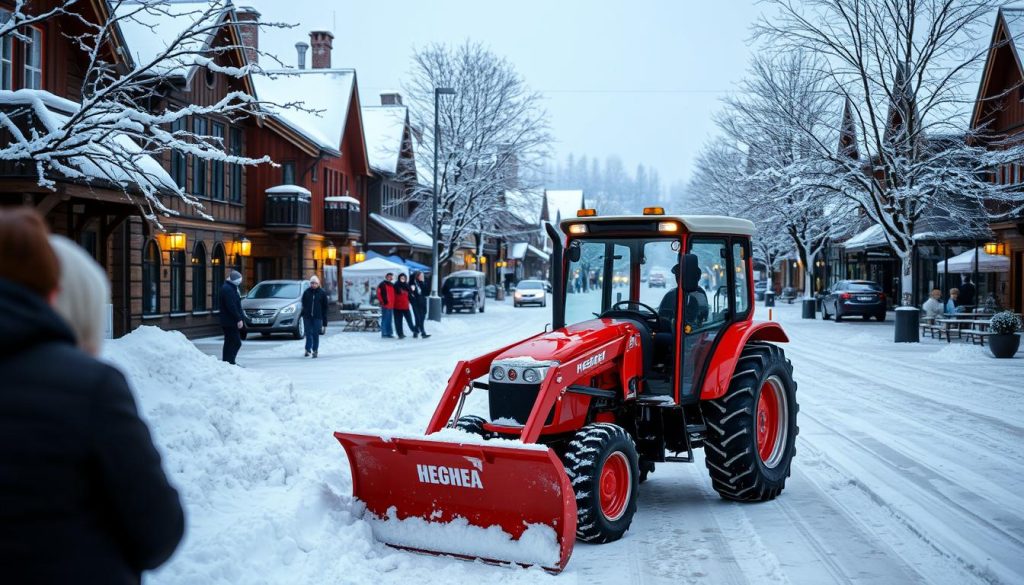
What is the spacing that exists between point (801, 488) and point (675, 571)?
9.65ft

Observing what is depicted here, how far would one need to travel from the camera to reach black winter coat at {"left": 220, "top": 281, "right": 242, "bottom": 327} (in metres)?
16.7

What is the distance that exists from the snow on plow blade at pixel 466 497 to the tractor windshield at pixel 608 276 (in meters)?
2.41

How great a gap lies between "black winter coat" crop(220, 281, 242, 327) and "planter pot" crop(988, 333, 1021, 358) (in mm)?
16035

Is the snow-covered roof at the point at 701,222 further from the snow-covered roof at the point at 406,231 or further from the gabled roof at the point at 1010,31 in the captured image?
the snow-covered roof at the point at 406,231

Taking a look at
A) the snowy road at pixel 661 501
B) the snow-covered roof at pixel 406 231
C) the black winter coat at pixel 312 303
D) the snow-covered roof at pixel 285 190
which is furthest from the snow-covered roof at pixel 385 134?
the snowy road at pixel 661 501

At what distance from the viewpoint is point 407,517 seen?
6.59m

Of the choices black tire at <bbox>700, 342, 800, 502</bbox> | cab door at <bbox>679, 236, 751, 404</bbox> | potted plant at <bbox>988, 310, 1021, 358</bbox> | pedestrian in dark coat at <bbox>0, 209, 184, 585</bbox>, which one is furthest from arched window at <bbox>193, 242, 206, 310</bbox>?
pedestrian in dark coat at <bbox>0, 209, 184, 585</bbox>

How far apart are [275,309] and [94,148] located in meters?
17.9

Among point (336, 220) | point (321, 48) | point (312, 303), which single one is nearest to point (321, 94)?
point (336, 220)

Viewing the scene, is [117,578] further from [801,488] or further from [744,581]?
[801,488]

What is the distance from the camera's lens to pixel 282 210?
3428cm

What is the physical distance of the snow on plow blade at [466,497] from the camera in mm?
6102

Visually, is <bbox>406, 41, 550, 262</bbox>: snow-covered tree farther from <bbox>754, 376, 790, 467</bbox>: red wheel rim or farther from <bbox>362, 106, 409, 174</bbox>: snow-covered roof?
<bbox>754, 376, 790, 467</bbox>: red wheel rim

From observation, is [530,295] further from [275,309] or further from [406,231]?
[275,309]
